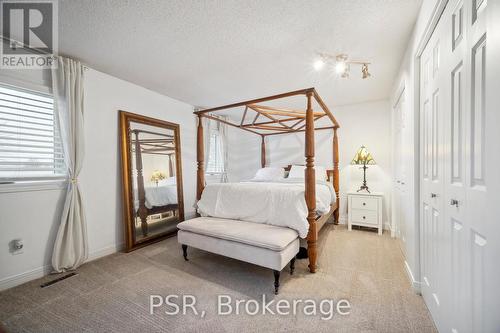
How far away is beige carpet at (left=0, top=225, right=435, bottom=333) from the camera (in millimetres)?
1424

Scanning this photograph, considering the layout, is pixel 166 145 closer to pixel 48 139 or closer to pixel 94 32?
pixel 48 139

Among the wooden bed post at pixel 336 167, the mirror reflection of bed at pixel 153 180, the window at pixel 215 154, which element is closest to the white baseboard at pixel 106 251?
the mirror reflection of bed at pixel 153 180

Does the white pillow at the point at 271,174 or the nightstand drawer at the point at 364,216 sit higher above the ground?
the white pillow at the point at 271,174

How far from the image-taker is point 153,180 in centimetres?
315

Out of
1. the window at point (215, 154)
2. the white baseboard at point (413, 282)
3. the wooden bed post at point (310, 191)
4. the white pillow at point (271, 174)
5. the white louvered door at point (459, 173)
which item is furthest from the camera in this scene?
the window at point (215, 154)

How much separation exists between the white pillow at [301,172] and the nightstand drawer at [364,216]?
800 mm

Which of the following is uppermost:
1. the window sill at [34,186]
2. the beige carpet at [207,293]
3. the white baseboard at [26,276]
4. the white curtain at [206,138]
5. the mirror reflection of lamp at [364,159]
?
the white curtain at [206,138]

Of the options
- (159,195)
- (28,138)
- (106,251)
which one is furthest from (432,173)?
(28,138)

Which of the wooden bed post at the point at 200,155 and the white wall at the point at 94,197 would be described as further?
the wooden bed post at the point at 200,155

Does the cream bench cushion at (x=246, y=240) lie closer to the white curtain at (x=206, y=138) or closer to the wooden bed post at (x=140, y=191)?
the wooden bed post at (x=140, y=191)

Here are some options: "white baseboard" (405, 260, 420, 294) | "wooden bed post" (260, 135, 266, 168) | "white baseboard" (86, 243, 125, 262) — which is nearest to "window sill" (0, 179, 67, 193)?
"white baseboard" (86, 243, 125, 262)

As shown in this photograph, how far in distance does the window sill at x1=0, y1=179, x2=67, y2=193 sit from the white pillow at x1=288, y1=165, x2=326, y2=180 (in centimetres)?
343

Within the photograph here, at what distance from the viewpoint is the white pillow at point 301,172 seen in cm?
379

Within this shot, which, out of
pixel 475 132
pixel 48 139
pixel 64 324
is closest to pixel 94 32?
pixel 48 139
